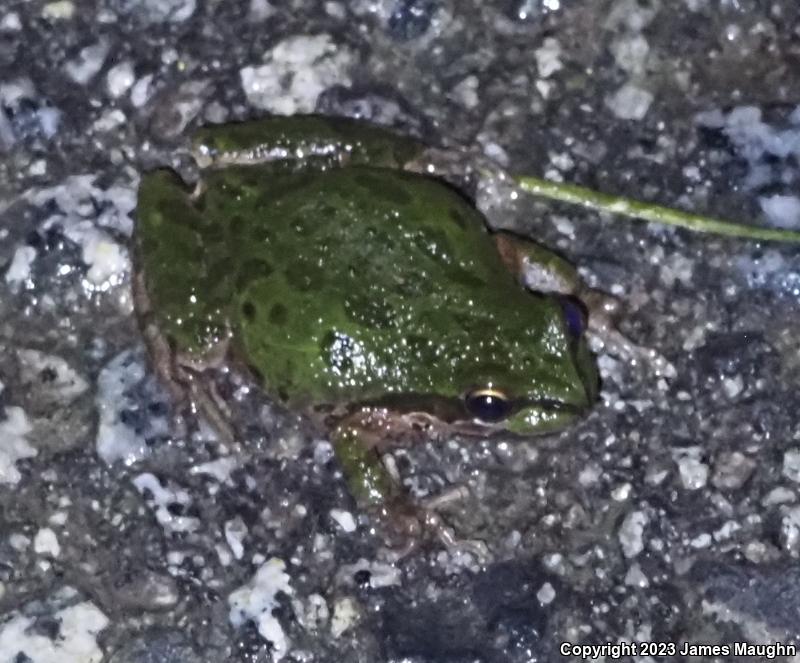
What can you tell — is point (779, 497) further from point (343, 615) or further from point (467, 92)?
point (467, 92)

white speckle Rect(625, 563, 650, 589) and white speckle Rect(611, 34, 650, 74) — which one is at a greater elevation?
white speckle Rect(611, 34, 650, 74)

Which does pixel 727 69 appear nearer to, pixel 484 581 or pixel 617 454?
pixel 617 454

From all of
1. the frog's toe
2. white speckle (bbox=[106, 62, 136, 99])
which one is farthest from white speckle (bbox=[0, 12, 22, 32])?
the frog's toe

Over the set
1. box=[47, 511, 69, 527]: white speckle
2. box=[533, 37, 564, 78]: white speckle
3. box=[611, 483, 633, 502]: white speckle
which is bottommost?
box=[47, 511, 69, 527]: white speckle

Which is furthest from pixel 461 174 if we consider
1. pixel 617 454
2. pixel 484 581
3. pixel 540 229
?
pixel 484 581

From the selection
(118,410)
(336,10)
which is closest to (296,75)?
(336,10)

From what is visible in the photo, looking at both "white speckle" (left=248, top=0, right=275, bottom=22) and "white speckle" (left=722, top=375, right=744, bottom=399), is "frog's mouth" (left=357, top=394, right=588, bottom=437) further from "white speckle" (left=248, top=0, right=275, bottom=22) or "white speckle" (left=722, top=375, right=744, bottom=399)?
"white speckle" (left=248, top=0, right=275, bottom=22)
